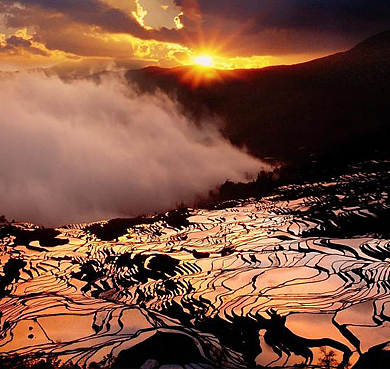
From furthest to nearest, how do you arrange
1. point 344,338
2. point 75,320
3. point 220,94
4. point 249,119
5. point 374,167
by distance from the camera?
point 220,94 < point 249,119 < point 374,167 < point 75,320 < point 344,338

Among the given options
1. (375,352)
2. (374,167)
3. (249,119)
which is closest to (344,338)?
(375,352)

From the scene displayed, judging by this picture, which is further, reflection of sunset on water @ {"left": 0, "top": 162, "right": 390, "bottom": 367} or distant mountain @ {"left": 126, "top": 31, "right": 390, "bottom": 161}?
distant mountain @ {"left": 126, "top": 31, "right": 390, "bottom": 161}

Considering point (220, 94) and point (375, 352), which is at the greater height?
point (220, 94)

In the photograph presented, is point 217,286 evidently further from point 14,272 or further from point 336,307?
point 14,272

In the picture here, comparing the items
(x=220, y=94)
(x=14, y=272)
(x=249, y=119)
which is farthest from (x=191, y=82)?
(x=14, y=272)

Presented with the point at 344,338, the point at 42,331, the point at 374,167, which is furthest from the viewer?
the point at 374,167

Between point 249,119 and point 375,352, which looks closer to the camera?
point 375,352

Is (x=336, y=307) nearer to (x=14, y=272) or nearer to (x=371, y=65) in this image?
(x=14, y=272)

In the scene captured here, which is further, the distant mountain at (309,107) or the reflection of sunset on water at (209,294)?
the distant mountain at (309,107)

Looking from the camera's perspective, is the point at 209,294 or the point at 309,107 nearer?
the point at 209,294
